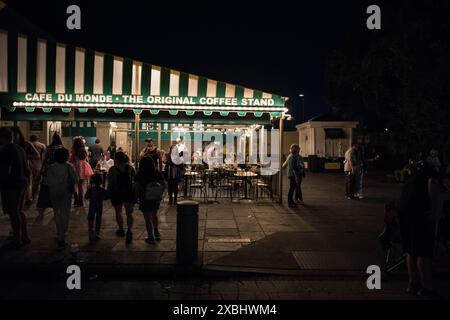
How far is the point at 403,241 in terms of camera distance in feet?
18.2

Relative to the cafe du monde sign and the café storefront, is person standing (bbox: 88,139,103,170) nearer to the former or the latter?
the café storefront

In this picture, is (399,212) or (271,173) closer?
(399,212)

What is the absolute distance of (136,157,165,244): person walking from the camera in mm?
7508

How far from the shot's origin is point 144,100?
12.1 metres

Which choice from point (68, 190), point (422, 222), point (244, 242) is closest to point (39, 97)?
point (68, 190)

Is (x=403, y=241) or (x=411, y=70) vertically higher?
(x=411, y=70)

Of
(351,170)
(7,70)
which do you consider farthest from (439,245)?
(7,70)

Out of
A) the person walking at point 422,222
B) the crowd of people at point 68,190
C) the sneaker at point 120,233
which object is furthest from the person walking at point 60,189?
the person walking at point 422,222

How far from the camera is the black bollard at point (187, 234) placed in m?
6.32

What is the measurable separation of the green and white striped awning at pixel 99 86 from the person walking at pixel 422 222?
7.23 meters

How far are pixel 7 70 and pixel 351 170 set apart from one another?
10.7 meters

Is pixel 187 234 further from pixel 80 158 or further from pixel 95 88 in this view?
pixel 95 88

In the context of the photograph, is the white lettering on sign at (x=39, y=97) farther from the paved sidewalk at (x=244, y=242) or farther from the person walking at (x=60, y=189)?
the person walking at (x=60, y=189)
